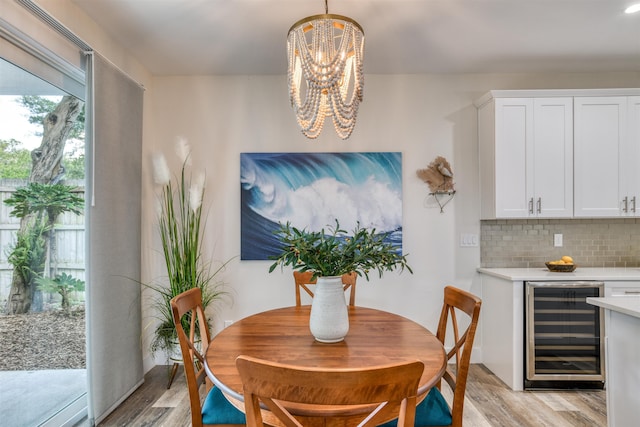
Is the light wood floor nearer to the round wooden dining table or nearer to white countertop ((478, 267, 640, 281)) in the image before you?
white countertop ((478, 267, 640, 281))

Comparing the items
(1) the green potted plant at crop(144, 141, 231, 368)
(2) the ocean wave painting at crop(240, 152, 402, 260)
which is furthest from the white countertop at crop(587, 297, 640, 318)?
(1) the green potted plant at crop(144, 141, 231, 368)

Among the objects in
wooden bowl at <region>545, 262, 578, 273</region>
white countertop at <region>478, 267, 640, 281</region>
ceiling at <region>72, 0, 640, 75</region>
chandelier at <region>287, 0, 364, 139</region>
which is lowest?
white countertop at <region>478, 267, 640, 281</region>

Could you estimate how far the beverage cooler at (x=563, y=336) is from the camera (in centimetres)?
270

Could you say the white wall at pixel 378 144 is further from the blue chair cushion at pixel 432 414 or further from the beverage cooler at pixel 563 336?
the blue chair cushion at pixel 432 414

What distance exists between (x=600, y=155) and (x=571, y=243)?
0.79 metres

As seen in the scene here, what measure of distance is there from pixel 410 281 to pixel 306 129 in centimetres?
189

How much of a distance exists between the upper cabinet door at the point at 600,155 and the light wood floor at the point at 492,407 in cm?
143

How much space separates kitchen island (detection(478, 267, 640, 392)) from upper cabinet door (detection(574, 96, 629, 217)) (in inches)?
21.1

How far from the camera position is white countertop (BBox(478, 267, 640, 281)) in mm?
2688

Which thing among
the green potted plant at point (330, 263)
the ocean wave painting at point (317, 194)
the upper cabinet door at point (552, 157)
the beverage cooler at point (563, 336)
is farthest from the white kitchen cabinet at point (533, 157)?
the green potted plant at point (330, 263)

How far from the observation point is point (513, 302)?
271 cm

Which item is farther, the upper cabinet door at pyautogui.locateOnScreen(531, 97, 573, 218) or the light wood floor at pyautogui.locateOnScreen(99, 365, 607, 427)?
the upper cabinet door at pyautogui.locateOnScreen(531, 97, 573, 218)

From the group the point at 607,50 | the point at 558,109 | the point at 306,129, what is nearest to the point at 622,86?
the point at 607,50

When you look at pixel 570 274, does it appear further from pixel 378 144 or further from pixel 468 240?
pixel 378 144
